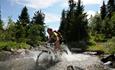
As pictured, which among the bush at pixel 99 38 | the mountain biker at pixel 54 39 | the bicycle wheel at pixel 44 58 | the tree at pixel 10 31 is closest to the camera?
the bicycle wheel at pixel 44 58

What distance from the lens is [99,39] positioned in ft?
252

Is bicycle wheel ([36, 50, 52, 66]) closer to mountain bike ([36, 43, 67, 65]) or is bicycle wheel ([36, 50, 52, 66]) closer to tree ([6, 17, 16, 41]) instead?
mountain bike ([36, 43, 67, 65])

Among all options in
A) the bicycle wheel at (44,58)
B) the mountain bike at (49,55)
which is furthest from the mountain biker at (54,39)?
the bicycle wheel at (44,58)

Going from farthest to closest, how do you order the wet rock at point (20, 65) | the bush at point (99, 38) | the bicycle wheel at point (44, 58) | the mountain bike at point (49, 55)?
the bush at point (99, 38) → the mountain bike at point (49, 55) → the bicycle wheel at point (44, 58) → the wet rock at point (20, 65)

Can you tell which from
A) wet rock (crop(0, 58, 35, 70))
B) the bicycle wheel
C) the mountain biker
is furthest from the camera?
the mountain biker

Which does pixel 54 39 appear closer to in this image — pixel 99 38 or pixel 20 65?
pixel 20 65

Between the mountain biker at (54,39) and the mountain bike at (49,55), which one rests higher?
the mountain biker at (54,39)

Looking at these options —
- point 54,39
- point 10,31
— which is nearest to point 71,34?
point 10,31

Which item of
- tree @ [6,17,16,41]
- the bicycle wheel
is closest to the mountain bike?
the bicycle wheel

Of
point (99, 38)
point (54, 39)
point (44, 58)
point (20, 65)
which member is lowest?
point (99, 38)

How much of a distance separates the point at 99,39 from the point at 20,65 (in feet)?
206

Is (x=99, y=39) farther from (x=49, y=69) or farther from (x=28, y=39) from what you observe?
(x=49, y=69)

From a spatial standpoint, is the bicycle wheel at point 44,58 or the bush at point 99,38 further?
the bush at point 99,38

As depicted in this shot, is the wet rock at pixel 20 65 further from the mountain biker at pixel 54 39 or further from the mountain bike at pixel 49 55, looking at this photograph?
the mountain biker at pixel 54 39
